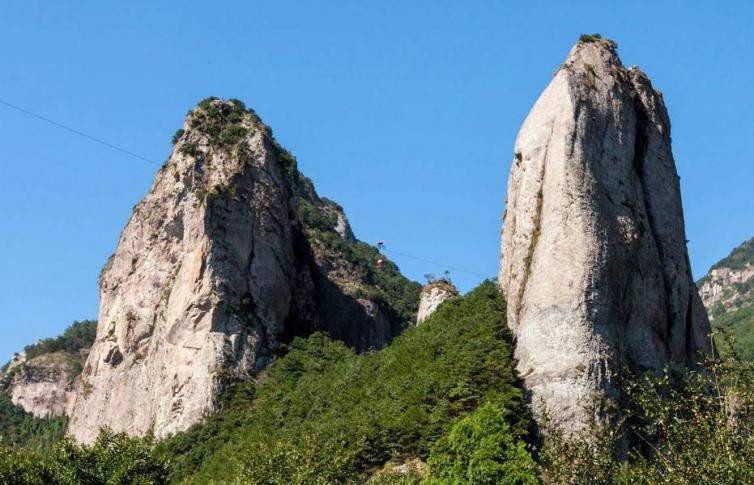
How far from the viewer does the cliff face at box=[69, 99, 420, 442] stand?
64.0 metres

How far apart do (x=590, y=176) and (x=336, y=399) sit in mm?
15833

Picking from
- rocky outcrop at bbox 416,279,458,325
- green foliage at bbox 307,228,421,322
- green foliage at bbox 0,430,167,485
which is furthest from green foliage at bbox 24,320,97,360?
green foliage at bbox 0,430,167,485

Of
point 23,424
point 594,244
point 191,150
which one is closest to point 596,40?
point 594,244

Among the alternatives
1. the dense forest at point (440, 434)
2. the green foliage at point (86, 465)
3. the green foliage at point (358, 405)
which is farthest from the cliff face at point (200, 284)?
the green foliage at point (86, 465)

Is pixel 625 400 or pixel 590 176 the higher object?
pixel 590 176

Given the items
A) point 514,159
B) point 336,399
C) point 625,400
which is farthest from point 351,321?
point 625,400

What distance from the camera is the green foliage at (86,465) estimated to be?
46.2 meters

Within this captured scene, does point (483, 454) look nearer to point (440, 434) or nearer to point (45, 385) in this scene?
point (440, 434)

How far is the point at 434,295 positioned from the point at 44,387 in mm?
73480

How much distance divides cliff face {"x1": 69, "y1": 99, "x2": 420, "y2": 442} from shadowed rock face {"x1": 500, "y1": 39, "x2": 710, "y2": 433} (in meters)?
19.7

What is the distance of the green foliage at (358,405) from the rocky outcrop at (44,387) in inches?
2575

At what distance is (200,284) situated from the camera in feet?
213

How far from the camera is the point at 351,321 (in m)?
80.2

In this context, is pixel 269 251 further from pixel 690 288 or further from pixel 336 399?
pixel 690 288
